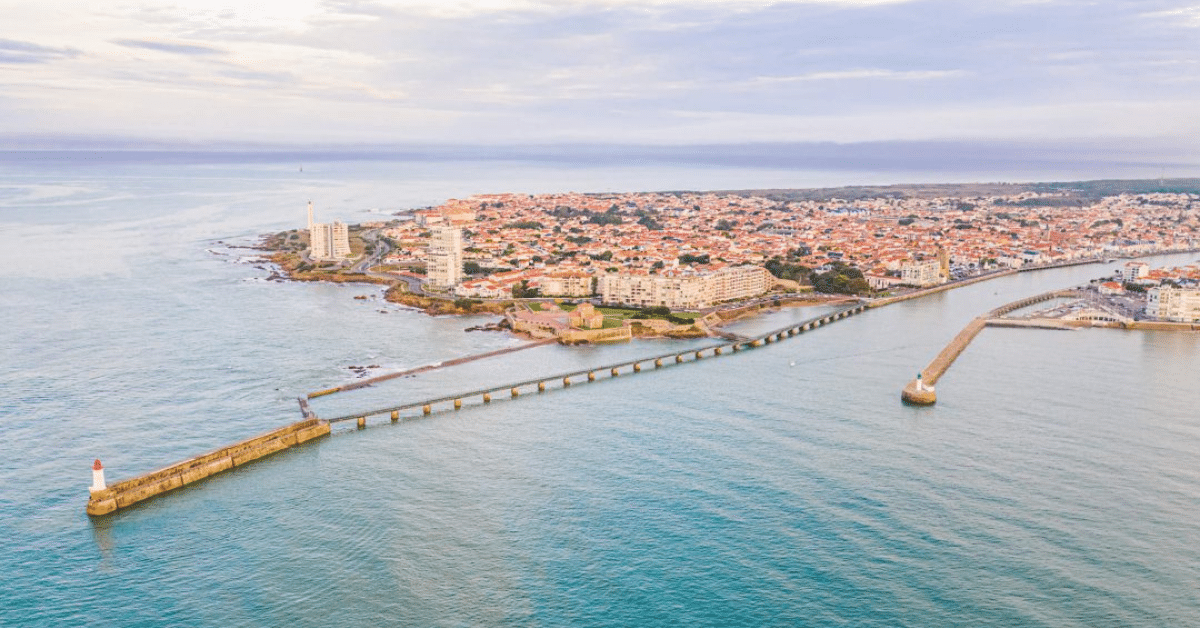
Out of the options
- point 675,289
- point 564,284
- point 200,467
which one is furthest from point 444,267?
point 200,467

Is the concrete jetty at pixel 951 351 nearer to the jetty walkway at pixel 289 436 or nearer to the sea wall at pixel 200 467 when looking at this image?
the jetty walkway at pixel 289 436

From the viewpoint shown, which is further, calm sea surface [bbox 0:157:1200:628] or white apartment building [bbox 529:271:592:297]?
white apartment building [bbox 529:271:592:297]

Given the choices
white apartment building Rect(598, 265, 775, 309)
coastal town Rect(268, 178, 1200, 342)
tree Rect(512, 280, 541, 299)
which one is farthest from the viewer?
tree Rect(512, 280, 541, 299)

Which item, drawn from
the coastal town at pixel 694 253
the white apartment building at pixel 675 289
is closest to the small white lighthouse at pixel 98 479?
the coastal town at pixel 694 253

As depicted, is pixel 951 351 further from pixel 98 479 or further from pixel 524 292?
pixel 98 479

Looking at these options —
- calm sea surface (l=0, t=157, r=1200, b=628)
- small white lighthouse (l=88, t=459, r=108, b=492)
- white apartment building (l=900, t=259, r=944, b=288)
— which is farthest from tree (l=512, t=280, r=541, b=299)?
small white lighthouse (l=88, t=459, r=108, b=492)

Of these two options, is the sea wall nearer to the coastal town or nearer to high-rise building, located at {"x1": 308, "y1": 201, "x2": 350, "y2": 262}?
the coastal town

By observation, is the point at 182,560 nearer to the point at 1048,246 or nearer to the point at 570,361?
the point at 570,361
